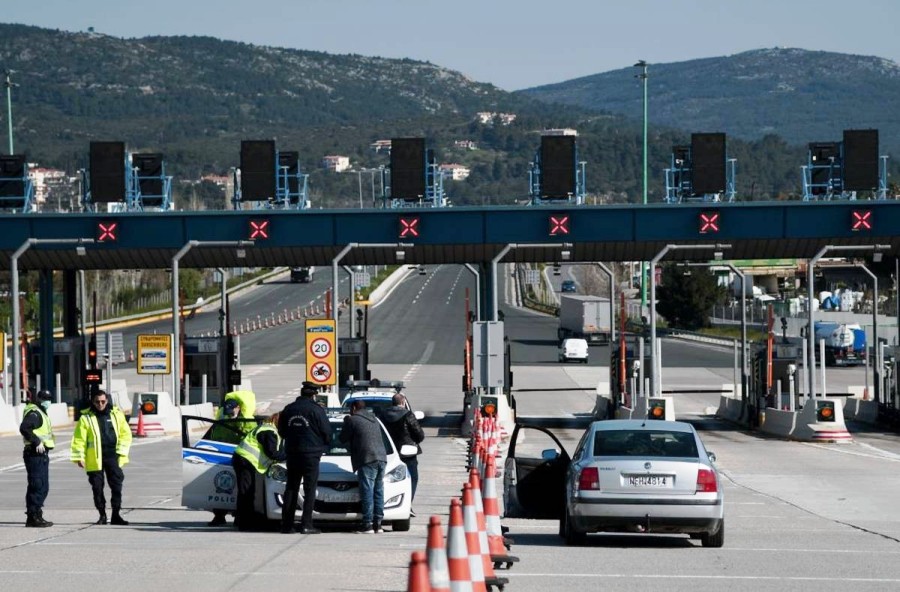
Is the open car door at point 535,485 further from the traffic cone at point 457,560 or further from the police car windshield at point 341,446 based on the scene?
the traffic cone at point 457,560

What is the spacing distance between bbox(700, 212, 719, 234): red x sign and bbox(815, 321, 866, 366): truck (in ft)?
150

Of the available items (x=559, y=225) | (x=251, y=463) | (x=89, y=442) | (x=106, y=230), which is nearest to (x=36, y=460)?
(x=89, y=442)

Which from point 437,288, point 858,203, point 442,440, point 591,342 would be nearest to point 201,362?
point 442,440

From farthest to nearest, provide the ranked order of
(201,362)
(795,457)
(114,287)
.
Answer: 1. (114,287)
2. (201,362)
3. (795,457)

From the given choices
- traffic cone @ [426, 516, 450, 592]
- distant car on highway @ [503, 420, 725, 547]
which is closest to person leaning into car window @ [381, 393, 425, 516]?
distant car on highway @ [503, 420, 725, 547]

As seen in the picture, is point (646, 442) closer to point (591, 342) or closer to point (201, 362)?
point (201, 362)

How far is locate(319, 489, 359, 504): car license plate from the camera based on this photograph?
1900cm

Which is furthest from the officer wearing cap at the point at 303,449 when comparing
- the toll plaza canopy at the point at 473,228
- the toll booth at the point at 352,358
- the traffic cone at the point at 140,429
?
the toll booth at the point at 352,358

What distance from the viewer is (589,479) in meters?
17.0

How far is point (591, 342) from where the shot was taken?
109 m

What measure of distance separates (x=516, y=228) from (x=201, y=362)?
1817 cm

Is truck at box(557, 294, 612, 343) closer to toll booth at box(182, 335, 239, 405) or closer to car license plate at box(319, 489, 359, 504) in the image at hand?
toll booth at box(182, 335, 239, 405)

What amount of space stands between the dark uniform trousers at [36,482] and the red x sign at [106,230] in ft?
85.5

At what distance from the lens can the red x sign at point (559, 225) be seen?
4491cm
